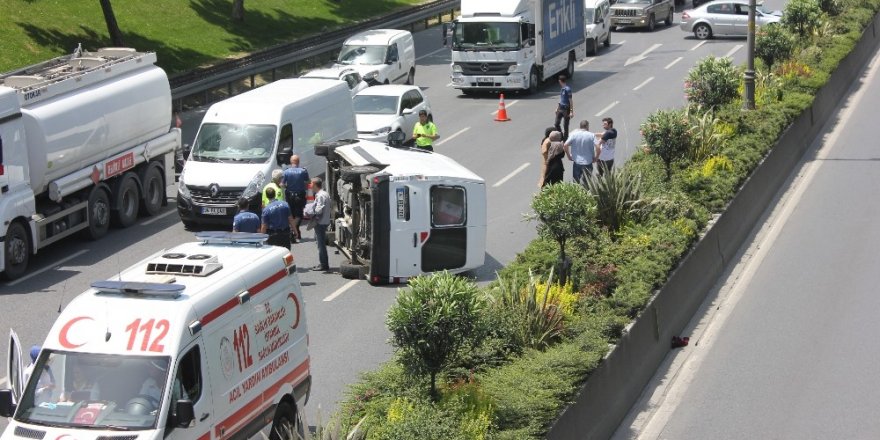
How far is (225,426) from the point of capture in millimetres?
11961

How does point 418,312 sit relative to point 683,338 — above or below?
above

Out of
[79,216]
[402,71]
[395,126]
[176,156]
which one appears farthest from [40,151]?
[402,71]

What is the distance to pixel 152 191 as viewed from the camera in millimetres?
25766

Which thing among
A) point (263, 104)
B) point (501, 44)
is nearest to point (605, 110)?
point (501, 44)

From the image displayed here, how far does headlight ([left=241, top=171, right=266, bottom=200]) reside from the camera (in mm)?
23500

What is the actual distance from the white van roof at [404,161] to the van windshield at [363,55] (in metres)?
15.6

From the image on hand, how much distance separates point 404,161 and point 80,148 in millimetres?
6072

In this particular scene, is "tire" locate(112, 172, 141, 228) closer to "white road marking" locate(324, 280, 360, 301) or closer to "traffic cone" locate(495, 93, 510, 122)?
"white road marking" locate(324, 280, 360, 301)

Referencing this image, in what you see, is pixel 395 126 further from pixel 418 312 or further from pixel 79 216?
pixel 418 312

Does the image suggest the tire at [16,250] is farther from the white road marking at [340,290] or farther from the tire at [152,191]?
the white road marking at [340,290]

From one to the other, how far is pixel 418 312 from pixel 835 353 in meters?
7.40

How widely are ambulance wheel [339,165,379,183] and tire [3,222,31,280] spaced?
5.37 m

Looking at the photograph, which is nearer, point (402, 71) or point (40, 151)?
point (40, 151)

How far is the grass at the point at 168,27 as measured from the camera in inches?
1511
